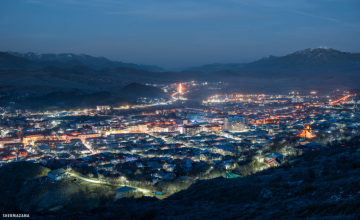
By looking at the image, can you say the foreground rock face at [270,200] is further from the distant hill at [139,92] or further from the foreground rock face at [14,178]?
the distant hill at [139,92]

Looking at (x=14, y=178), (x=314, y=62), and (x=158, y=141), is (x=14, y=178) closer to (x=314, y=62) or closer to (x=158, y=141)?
(x=158, y=141)

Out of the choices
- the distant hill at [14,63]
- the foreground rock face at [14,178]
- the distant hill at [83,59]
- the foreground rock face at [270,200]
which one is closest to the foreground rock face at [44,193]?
the foreground rock face at [14,178]

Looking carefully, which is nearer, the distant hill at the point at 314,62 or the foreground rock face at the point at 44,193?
the foreground rock face at the point at 44,193

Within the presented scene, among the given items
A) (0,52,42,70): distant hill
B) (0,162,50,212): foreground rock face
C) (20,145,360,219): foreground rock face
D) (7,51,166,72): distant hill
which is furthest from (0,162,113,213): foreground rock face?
(7,51,166,72): distant hill

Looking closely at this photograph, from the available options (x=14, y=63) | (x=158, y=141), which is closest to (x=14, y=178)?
(x=158, y=141)

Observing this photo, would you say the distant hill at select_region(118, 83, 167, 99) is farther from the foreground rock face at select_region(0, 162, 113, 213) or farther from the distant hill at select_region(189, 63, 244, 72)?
the distant hill at select_region(189, 63, 244, 72)
